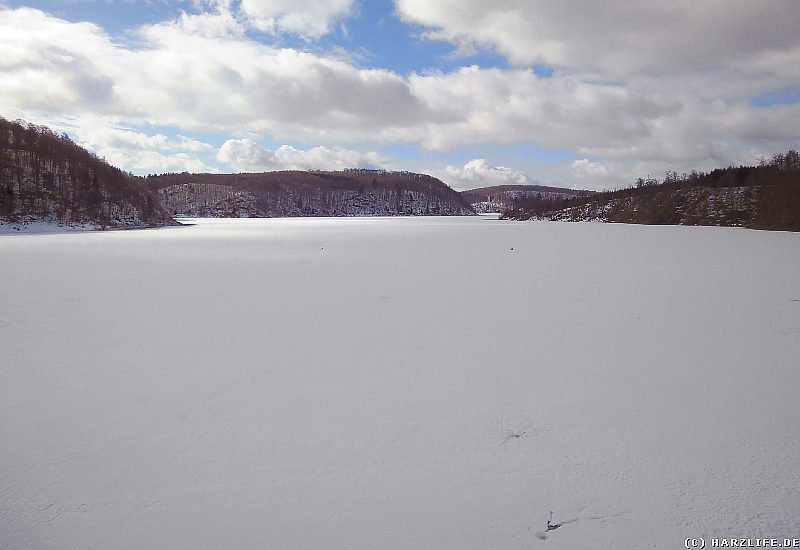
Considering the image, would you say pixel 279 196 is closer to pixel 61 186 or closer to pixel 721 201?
pixel 61 186

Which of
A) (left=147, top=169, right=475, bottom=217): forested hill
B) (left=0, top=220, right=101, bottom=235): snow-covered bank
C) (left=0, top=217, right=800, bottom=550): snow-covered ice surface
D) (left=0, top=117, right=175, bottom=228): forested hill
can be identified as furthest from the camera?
(left=147, top=169, right=475, bottom=217): forested hill

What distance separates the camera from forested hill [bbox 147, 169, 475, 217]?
14686cm

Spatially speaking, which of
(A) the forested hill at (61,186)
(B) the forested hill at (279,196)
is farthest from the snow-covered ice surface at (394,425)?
(B) the forested hill at (279,196)

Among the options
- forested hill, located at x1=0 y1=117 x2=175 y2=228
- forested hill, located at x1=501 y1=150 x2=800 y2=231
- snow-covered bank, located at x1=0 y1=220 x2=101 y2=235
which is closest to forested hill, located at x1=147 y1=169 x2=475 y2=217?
forested hill, located at x1=0 y1=117 x2=175 y2=228

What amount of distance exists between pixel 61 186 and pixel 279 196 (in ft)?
373

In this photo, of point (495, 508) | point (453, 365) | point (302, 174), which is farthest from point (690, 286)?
point (302, 174)

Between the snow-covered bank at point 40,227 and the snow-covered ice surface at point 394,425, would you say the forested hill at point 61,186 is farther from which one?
the snow-covered ice surface at point 394,425

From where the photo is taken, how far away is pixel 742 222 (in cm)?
5447

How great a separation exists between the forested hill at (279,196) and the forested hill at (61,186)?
230 ft

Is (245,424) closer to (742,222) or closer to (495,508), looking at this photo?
(495,508)

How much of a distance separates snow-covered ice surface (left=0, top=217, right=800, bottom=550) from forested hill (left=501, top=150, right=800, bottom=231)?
47896mm

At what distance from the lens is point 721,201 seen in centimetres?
6175

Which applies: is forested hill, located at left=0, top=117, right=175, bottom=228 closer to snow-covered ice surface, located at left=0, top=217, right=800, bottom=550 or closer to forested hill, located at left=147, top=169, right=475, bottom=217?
snow-covered ice surface, located at left=0, top=217, right=800, bottom=550

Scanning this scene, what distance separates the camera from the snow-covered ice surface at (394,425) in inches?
94.3
